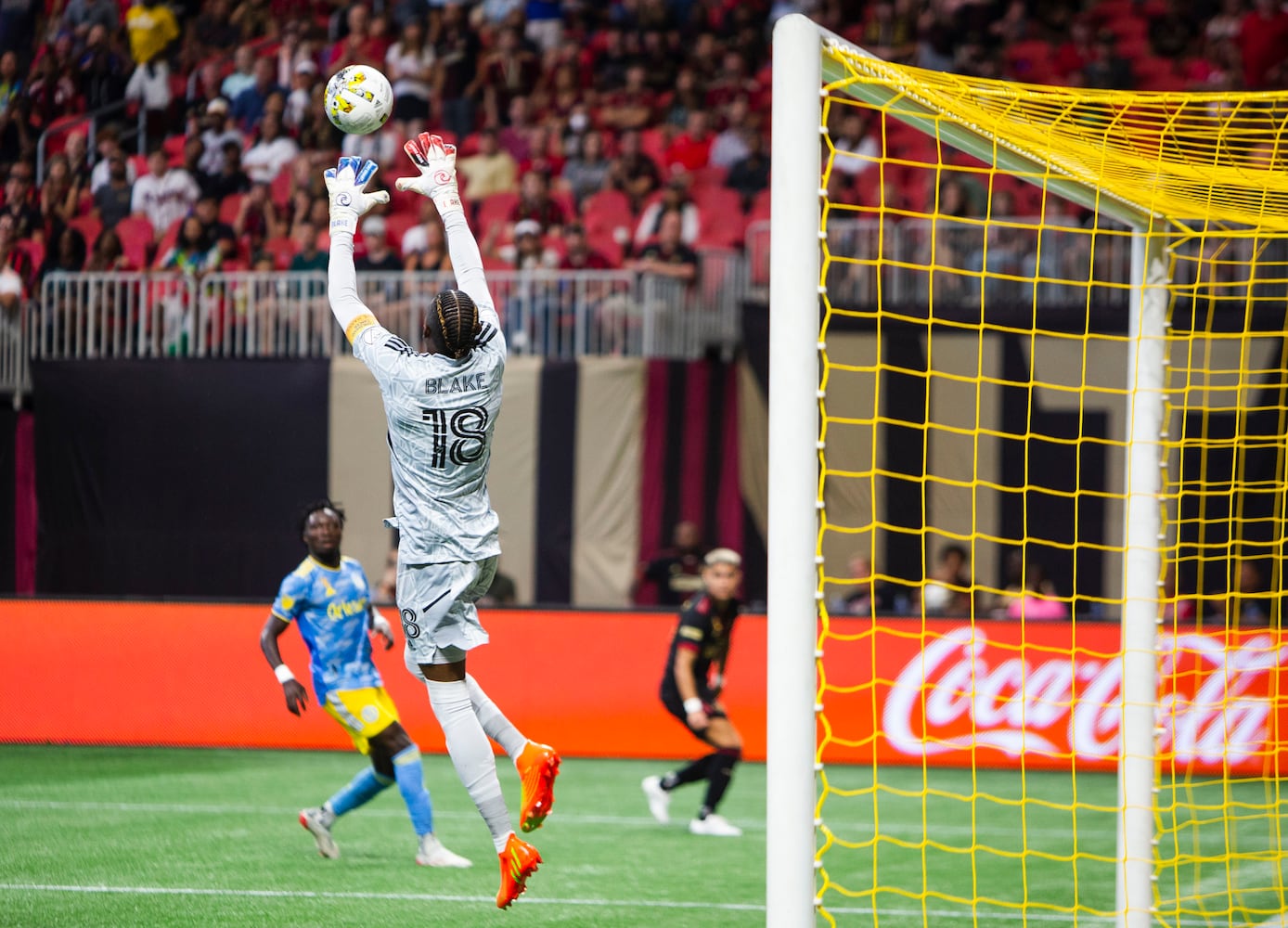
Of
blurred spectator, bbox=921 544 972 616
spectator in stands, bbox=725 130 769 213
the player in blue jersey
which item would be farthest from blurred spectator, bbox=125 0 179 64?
the player in blue jersey

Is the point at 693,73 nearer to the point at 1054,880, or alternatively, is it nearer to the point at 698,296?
the point at 698,296

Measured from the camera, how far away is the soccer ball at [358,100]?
567cm

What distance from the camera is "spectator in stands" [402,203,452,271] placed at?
599 inches

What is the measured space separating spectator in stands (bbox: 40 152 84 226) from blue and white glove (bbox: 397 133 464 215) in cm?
1143

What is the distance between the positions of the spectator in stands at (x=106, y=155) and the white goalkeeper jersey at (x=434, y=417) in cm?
1210

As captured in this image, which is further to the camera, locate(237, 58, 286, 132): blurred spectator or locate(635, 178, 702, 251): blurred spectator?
locate(237, 58, 286, 132): blurred spectator

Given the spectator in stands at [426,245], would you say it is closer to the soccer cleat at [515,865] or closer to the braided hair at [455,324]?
the braided hair at [455,324]

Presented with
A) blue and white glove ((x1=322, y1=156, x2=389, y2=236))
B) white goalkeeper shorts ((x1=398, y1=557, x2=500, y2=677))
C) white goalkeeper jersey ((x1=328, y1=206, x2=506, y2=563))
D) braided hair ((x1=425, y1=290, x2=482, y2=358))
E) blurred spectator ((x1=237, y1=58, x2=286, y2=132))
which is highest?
blurred spectator ((x1=237, y1=58, x2=286, y2=132))

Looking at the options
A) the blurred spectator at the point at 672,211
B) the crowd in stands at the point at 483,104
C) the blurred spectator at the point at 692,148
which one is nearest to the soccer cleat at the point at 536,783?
the crowd in stands at the point at 483,104

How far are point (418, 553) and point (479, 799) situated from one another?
3.04ft

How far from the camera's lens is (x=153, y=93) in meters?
17.7

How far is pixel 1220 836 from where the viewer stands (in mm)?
9531

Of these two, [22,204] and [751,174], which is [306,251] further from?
[751,174]

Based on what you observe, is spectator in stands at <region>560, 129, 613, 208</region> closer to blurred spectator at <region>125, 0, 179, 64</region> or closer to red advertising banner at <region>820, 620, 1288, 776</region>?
blurred spectator at <region>125, 0, 179, 64</region>
